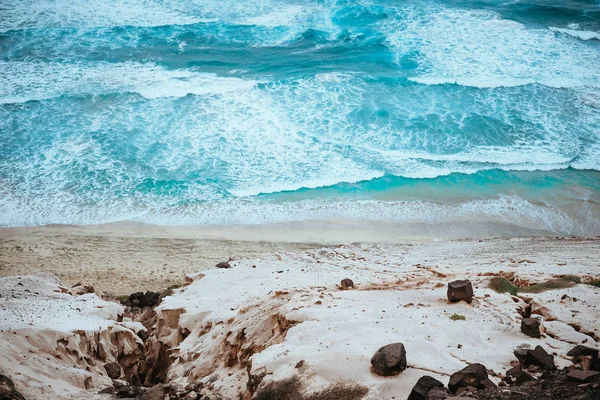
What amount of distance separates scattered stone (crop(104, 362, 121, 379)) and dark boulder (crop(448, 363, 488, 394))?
15.8 ft

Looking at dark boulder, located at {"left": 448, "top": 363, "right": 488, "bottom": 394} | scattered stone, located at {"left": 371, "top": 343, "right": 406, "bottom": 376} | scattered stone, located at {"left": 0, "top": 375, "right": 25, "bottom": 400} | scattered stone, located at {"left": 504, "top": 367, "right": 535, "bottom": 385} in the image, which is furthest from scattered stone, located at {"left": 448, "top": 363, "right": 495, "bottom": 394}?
scattered stone, located at {"left": 0, "top": 375, "right": 25, "bottom": 400}

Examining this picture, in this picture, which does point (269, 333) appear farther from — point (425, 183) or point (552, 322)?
point (425, 183)

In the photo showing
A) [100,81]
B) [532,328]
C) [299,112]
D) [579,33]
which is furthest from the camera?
[579,33]

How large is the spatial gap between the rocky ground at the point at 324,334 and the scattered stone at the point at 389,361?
19 millimetres

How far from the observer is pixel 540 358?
551 cm

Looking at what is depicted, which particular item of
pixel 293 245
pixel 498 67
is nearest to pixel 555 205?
pixel 293 245

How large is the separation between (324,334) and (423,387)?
1.70 metres

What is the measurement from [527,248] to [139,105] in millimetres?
15587

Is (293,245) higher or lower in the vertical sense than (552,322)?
lower

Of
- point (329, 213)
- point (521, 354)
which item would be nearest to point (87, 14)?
point (329, 213)

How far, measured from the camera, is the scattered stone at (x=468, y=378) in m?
5.07

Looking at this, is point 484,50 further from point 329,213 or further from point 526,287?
point 526,287

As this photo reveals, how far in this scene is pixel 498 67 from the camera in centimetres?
2477

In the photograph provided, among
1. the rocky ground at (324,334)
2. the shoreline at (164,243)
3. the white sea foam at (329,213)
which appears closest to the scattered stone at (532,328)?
the rocky ground at (324,334)
